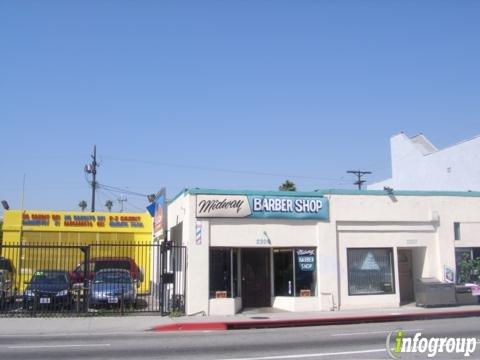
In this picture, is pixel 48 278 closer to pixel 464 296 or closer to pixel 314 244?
pixel 314 244

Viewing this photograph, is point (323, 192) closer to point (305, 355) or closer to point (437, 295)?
point (437, 295)

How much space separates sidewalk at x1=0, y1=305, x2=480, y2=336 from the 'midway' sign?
3.63 metres

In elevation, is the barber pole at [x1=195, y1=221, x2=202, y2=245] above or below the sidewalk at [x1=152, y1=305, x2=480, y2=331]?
above

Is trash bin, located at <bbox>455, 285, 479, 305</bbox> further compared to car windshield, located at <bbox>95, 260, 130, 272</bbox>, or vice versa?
car windshield, located at <bbox>95, 260, 130, 272</bbox>

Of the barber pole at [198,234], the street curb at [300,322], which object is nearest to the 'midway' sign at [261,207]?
the barber pole at [198,234]

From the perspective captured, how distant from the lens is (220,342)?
13.6 metres

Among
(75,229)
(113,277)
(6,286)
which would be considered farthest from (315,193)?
(75,229)

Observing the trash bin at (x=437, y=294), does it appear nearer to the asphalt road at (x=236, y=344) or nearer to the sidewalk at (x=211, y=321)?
the sidewalk at (x=211, y=321)

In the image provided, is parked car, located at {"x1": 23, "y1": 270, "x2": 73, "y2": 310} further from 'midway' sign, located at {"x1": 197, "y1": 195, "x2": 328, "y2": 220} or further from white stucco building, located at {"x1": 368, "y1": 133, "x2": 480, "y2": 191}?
white stucco building, located at {"x1": 368, "y1": 133, "x2": 480, "y2": 191}

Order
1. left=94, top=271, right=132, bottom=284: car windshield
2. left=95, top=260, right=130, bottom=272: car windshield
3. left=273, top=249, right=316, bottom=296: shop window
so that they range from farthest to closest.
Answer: left=95, top=260, right=130, bottom=272: car windshield → left=94, top=271, right=132, bottom=284: car windshield → left=273, top=249, right=316, bottom=296: shop window

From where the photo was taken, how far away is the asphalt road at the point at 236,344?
37.3ft

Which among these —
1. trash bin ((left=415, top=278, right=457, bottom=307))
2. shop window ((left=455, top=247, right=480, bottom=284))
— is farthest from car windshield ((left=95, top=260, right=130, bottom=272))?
shop window ((left=455, top=247, right=480, bottom=284))

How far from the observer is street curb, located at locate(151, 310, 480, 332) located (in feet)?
56.9

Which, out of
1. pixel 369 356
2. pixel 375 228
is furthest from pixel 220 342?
pixel 375 228
